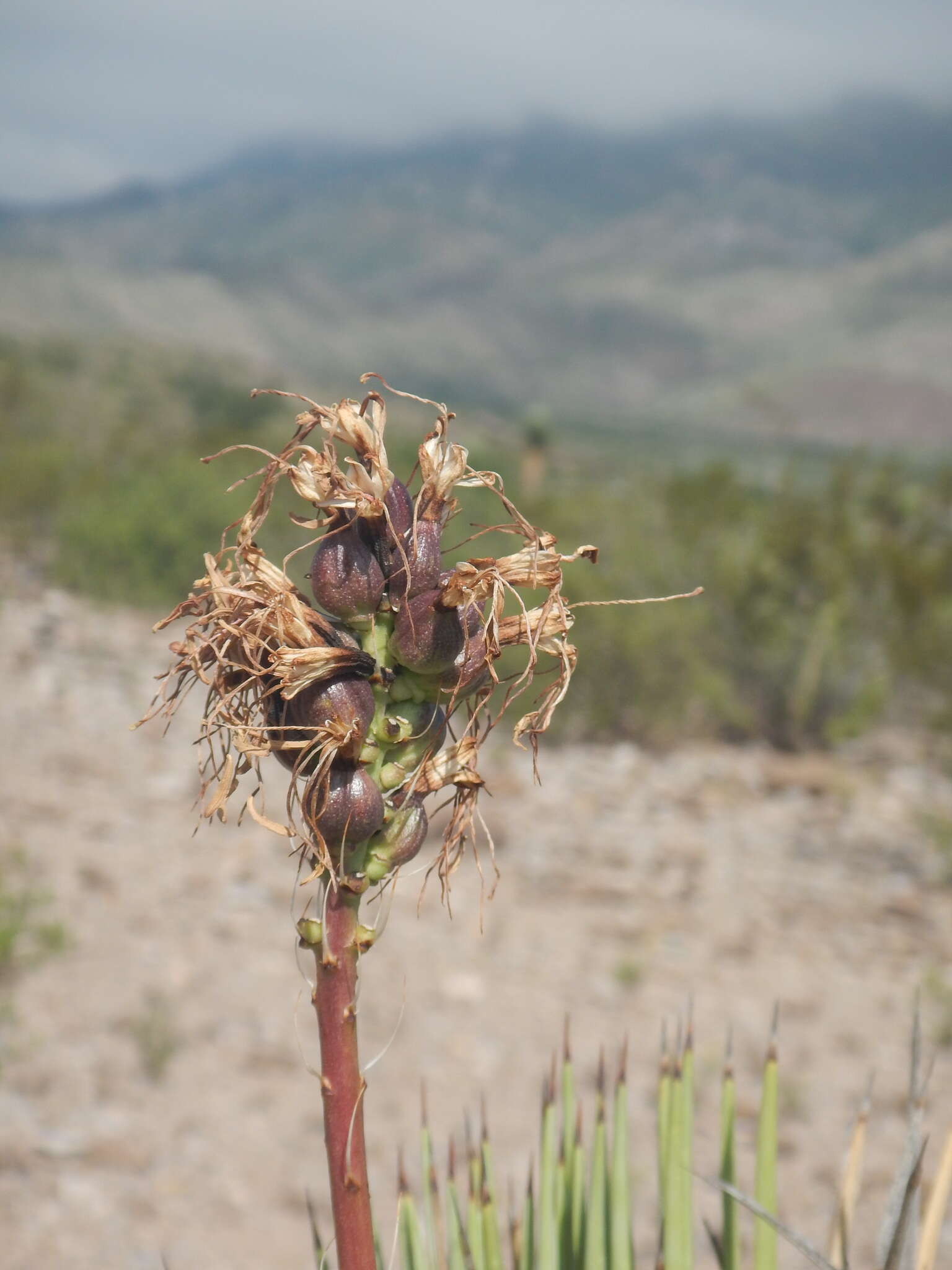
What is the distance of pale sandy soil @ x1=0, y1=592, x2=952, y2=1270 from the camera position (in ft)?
14.8

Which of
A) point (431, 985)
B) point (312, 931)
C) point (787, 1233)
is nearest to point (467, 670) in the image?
point (312, 931)

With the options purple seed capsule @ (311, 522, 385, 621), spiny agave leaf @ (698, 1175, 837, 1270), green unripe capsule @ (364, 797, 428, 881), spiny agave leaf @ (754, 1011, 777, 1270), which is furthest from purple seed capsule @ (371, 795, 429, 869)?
spiny agave leaf @ (754, 1011, 777, 1270)

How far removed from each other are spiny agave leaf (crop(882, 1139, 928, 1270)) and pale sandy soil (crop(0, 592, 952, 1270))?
1.39 meters

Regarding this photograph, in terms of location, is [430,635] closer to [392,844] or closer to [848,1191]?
[392,844]

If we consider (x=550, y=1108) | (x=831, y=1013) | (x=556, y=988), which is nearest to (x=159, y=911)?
(x=556, y=988)

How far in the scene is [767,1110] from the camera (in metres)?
1.69

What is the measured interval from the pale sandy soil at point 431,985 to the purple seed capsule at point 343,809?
1908 mm

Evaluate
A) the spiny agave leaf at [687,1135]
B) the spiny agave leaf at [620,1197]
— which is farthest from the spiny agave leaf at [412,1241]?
the spiny agave leaf at [687,1135]

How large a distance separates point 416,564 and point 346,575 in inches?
3.3

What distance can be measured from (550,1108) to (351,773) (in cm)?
86

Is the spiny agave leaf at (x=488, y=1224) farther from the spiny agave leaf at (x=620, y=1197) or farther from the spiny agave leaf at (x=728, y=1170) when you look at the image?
the spiny agave leaf at (x=728, y=1170)

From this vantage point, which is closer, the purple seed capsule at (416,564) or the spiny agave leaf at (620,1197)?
the purple seed capsule at (416,564)

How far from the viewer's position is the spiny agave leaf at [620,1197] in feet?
5.54

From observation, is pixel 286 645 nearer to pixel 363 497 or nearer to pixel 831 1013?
pixel 363 497
